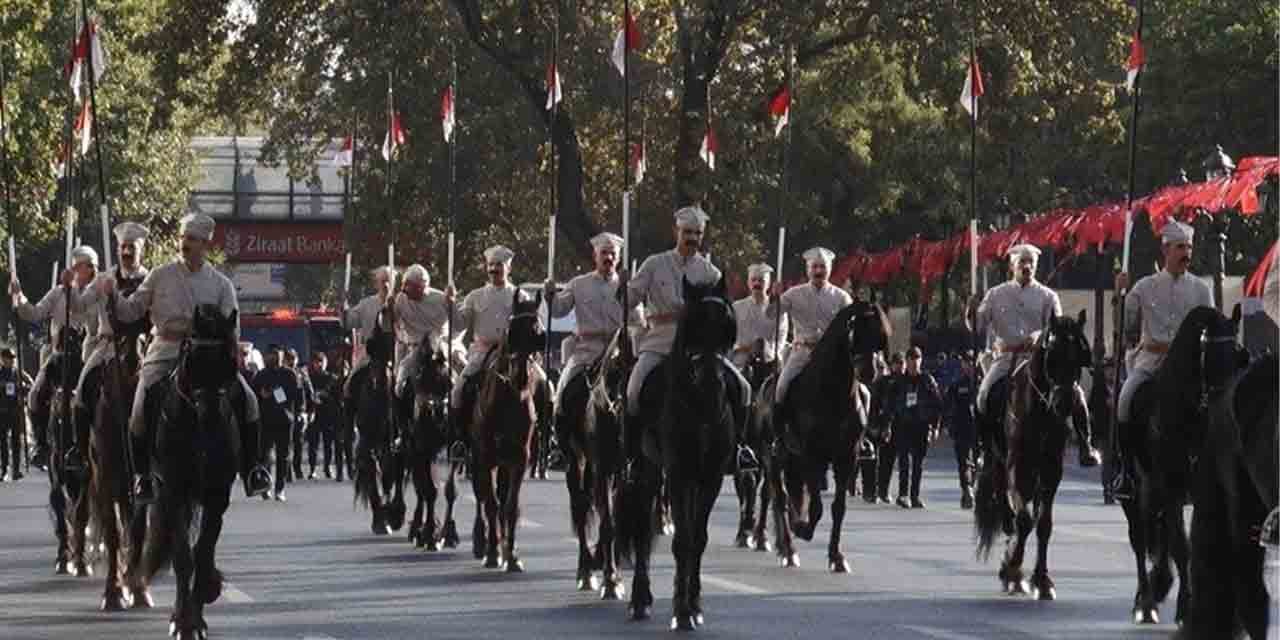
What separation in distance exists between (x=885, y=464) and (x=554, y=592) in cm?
1710

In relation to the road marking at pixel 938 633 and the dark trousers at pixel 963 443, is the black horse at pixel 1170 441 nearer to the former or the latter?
the road marking at pixel 938 633

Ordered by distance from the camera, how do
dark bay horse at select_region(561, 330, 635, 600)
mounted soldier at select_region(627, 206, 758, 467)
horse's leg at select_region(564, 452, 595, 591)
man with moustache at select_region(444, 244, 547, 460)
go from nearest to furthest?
mounted soldier at select_region(627, 206, 758, 467) < dark bay horse at select_region(561, 330, 635, 600) < horse's leg at select_region(564, 452, 595, 591) < man with moustache at select_region(444, 244, 547, 460)

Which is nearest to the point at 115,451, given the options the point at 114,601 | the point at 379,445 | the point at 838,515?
the point at 114,601

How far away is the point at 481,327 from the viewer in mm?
25344

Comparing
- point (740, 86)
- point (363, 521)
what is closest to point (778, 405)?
point (363, 521)

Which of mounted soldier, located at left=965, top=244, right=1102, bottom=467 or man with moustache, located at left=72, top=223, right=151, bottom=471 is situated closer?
man with moustache, located at left=72, top=223, right=151, bottom=471

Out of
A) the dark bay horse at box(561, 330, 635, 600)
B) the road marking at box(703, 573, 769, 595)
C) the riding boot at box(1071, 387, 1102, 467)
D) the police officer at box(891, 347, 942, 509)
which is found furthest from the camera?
the police officer at box(891, 347, 942, 509)

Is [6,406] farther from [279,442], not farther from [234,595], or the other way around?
[234,595]

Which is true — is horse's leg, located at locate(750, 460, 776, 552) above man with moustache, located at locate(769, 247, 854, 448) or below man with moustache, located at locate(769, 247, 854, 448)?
below

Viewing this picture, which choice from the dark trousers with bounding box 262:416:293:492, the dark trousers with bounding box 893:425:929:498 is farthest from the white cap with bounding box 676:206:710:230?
the dark trousers with bounding box 262:416:293:492

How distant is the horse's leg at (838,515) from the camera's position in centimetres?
2347

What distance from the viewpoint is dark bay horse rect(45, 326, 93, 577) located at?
72.7 feet

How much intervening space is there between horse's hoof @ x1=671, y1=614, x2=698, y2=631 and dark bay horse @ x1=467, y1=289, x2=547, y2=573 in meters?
5.27

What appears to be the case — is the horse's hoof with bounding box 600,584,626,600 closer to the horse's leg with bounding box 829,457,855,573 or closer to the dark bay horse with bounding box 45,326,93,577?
the horse's leg with bounding box 829,457,855,573
